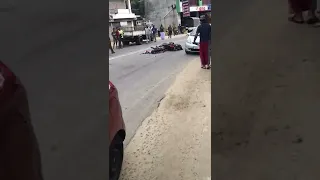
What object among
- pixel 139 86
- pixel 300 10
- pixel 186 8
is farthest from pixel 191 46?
pixel 186 8

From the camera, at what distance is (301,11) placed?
5.61 ft

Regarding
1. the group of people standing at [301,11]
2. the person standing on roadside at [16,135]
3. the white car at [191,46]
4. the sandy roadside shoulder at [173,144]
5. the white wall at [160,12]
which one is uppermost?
the white wall at [160,12]

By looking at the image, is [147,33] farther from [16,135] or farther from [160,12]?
[16,135]

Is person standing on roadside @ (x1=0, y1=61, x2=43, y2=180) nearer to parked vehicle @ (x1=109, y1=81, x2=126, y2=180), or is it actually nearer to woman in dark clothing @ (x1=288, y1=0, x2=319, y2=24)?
parked vehicle @ (x1=109, y1=81, x2=126, y2=180)

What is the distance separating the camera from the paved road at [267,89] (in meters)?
1.67

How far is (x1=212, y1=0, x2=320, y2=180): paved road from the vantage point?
Result: 5.48 feet

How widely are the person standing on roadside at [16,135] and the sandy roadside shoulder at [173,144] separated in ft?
4.33

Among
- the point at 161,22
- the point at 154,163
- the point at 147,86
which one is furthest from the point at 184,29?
the point at 154,163

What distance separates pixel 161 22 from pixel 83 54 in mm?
30754

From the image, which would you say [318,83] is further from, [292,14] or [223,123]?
[223,123]

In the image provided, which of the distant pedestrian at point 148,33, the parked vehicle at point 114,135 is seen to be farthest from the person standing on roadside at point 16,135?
the distant pedestrian at point 148,33

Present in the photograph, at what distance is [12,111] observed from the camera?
145 cm

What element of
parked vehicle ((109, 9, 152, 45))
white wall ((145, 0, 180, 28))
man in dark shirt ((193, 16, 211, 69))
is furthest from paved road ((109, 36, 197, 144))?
white wall ((145, 0, 180, 28))

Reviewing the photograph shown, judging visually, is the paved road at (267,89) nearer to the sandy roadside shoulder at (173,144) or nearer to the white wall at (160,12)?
the sandy roadside shoulder at (173,144)
